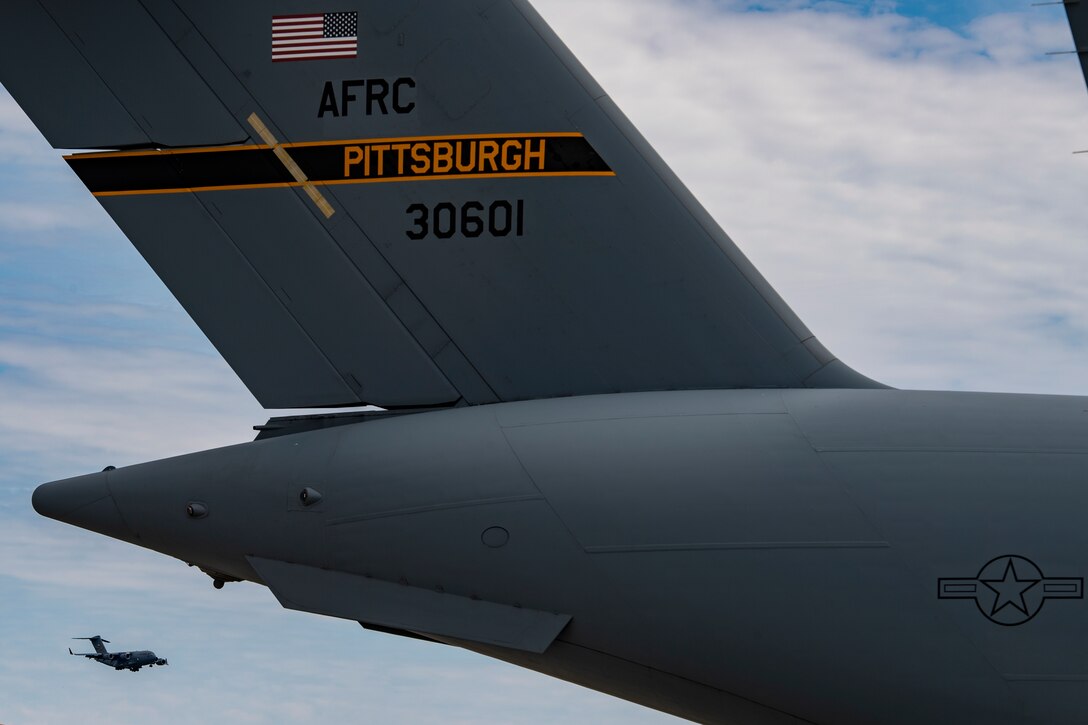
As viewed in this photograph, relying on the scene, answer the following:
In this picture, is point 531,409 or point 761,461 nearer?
point 761,461

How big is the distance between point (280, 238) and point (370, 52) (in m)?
0.96

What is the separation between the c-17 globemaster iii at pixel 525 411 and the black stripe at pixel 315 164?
1 cm

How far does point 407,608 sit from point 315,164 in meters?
2.11

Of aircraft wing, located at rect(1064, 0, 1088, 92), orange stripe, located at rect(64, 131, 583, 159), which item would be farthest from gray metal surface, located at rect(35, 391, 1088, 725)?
aircraft wing, located at rect(1064, 0, 1088, 92)

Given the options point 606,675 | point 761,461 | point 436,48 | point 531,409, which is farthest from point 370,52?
point 606,675

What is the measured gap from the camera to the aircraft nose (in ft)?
18.6

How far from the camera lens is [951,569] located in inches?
194

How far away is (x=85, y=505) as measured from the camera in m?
5.70

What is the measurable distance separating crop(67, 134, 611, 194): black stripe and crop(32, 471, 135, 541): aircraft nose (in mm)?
1398

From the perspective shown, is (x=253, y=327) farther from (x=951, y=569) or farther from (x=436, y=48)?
(x=951, y=569)

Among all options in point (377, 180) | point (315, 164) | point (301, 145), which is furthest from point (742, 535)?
point (301, 145)

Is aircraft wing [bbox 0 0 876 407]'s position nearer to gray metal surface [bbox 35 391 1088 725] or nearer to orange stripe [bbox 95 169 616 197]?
orange stripe [bbox 95 169 616 197]

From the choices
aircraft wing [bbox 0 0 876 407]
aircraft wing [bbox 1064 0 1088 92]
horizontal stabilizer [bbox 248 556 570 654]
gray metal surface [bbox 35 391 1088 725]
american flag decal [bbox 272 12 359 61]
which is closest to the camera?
aircraft wing [bbox 1064 0 1088 92]

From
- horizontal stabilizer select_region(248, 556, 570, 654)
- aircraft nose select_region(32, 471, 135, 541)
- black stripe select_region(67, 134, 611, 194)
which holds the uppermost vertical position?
black stripe select_region(67, 134, 611, 194)
